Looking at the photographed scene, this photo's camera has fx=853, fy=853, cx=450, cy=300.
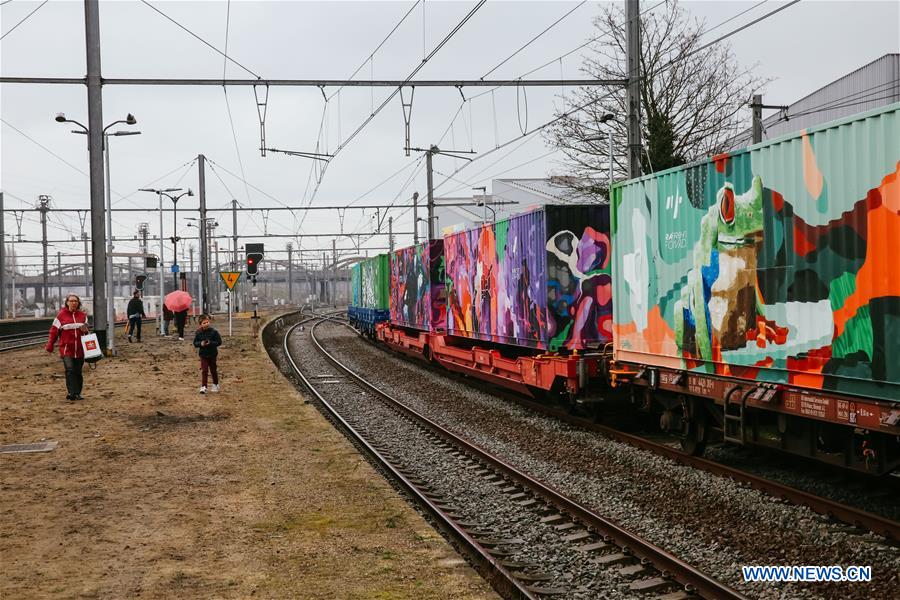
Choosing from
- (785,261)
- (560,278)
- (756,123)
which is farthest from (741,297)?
(756,123)

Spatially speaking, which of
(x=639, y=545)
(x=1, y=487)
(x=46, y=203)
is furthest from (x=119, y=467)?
(x=46, y=203)

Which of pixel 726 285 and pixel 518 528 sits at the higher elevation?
pixel 726 285

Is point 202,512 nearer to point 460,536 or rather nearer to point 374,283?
point 460,536

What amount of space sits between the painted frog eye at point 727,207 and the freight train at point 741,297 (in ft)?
0.09

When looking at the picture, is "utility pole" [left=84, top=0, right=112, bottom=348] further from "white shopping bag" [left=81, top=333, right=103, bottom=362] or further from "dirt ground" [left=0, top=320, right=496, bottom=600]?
"dirt ground" [left=0, top=320, right=496, bottom=600]

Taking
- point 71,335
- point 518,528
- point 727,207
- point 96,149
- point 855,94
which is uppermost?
point 855,94

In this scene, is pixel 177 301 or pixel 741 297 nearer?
pixel 741 297

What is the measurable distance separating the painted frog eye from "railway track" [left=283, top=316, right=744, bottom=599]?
3.33 m

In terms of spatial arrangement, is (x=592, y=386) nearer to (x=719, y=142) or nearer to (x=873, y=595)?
(x=873, y=595)

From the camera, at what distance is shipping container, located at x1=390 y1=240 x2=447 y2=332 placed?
22.1 m

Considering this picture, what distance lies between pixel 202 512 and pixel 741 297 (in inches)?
227

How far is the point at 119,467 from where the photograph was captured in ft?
34.0

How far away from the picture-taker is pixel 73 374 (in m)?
15.8

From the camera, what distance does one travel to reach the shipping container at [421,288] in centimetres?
2209
